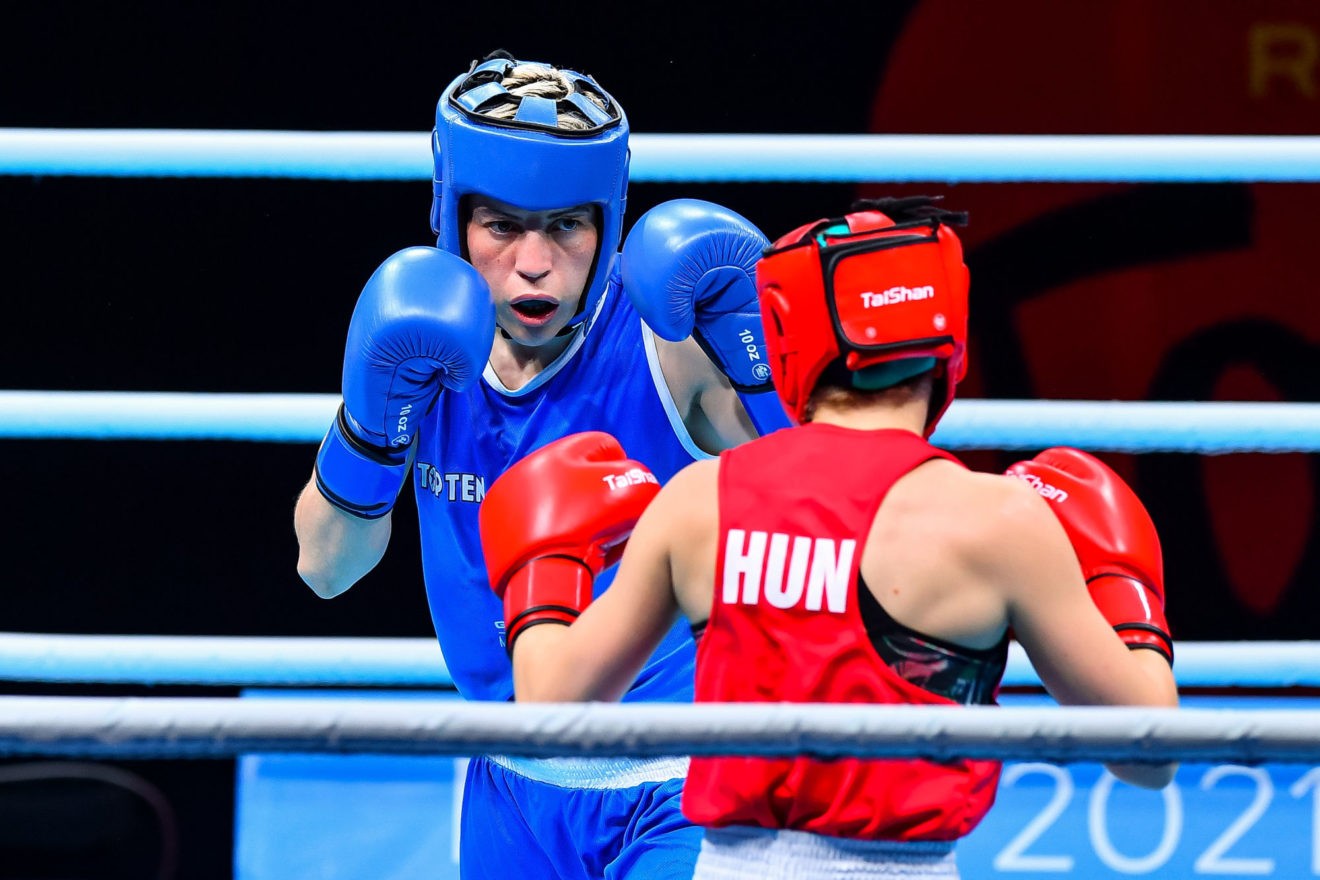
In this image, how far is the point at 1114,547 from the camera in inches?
58.5

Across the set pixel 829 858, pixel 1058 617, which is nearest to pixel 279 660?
pixel 829 858

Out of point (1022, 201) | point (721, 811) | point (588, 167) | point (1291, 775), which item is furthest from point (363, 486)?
point (1022, 201)

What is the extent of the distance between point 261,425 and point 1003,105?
1.49m

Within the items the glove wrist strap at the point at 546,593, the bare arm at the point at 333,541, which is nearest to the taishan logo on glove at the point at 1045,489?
the glove wrist strap at the point at 546,593

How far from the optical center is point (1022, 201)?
3113 mm

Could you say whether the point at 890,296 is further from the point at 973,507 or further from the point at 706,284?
the point at 706,284

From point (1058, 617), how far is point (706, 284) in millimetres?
667

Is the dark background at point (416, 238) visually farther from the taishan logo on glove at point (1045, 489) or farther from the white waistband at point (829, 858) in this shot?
the white waistband at point (829, 858)

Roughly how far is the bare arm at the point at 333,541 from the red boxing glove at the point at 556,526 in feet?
1.28

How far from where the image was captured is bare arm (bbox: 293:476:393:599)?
77.0 inches

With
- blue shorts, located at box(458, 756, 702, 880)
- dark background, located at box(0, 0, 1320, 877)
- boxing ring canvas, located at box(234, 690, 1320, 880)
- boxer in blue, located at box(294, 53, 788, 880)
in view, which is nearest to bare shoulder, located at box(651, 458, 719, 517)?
boxer in blue, located at box(294, 53, 788, 880)

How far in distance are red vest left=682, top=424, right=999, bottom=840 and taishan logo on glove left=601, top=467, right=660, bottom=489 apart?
20 cm

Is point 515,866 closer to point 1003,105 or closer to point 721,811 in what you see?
point 721,811

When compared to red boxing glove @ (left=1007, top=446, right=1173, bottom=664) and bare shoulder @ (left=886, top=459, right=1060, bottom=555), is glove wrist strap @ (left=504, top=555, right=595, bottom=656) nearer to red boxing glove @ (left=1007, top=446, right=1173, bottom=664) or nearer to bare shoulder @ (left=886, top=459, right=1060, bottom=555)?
bare shoulder @ (left=886, top=459, right=1060, bottom=555)
